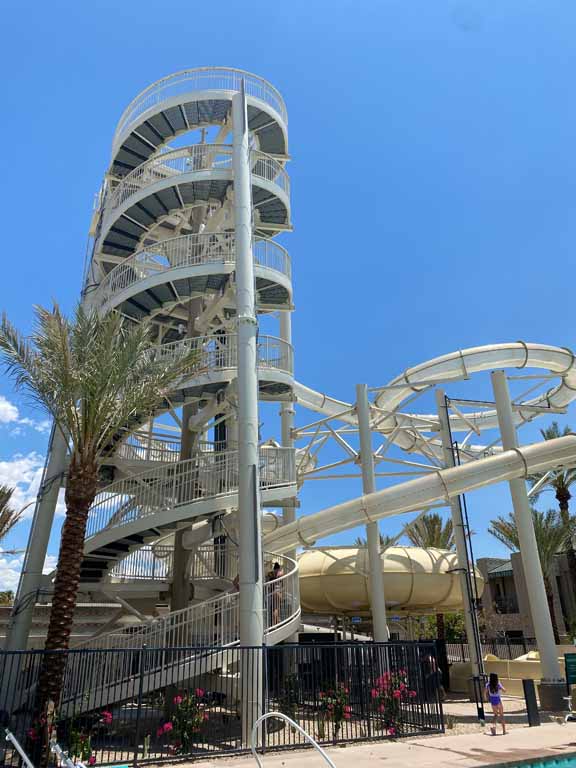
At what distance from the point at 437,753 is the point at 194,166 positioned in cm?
1768

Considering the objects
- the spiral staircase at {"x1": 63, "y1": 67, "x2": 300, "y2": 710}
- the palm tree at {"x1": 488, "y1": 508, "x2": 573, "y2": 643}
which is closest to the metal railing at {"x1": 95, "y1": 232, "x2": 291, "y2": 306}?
the spiral staircase at {"x1": 63, "y1": 67, "x2": 300, "y2": 710}

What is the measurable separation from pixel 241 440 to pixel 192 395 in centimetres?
391

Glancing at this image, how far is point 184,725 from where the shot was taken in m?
10.6

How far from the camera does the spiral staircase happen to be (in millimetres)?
15391

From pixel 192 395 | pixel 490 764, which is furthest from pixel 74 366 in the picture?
pixel 490 764

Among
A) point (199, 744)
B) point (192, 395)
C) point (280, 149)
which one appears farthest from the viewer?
point (280, 149)

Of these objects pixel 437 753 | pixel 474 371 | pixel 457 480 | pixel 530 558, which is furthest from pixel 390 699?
pixel 474 371

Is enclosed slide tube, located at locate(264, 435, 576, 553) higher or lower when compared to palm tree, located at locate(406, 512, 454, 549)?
lower

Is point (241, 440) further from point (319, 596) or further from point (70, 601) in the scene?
point (319, 596)

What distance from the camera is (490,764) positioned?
9.45m

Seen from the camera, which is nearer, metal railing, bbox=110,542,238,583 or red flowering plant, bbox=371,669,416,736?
red flowering plant, bbox=371,669,416,736

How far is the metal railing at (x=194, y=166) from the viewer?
20266mm

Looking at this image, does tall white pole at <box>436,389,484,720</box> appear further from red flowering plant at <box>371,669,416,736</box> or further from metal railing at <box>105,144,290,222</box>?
metal railing at <box>105,144,290,222</box>

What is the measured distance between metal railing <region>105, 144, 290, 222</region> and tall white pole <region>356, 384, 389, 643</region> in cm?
781
